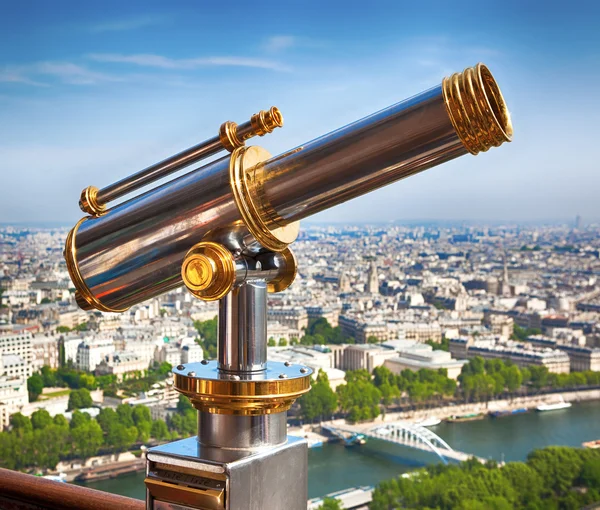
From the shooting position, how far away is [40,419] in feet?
26.3

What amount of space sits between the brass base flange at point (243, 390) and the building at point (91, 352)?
8.27 metres

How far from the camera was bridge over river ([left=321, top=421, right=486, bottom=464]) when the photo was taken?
9.18 m

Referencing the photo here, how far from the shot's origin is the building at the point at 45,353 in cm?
845

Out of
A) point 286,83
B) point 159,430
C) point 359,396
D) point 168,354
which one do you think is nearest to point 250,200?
point 159,430

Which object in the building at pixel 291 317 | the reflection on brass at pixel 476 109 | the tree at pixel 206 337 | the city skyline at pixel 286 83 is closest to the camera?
the reflection on brass at pixel 476 109

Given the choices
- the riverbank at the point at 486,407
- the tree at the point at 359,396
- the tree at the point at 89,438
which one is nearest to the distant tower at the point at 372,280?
the tree at the point at 359,396

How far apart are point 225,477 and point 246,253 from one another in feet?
0.45

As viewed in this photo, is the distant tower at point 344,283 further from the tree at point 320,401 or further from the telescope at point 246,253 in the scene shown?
the telescope at point 246,253

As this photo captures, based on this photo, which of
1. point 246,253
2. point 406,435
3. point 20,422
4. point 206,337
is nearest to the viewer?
point 246,253

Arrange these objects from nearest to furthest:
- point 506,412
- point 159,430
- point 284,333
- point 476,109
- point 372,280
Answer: point 476,109
point 159,430
point 284,333
point 506,412
point 372,280

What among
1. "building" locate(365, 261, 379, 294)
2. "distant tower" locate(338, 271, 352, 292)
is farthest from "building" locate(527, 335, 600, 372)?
"distant tower" locate(338, 271, 352, 292)

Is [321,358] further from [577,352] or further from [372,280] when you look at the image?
[577,352]

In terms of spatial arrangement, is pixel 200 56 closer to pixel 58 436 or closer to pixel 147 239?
pixel 58 436

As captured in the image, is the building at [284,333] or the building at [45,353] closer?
the building at [45,353]
